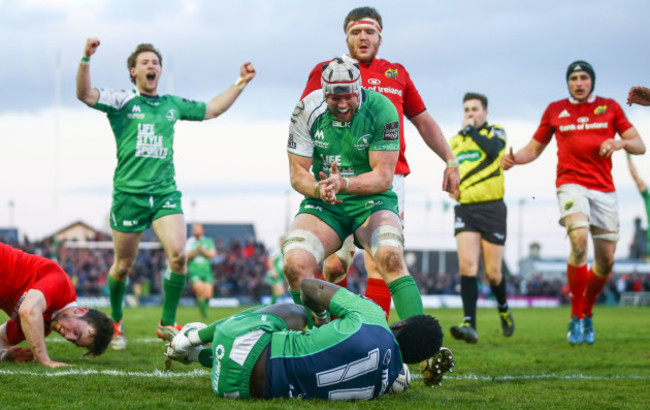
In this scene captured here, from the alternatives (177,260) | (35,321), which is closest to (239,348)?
(35,321)

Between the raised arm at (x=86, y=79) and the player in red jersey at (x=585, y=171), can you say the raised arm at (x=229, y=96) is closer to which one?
the raised arm at (x=86, y=79)

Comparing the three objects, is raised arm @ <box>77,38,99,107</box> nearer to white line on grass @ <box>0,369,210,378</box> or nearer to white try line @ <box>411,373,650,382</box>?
white line on grass @ <box>0,369,210,378</box>

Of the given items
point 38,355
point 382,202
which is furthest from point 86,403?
point 382,202

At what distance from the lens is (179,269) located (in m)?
8.69

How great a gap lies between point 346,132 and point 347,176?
0.35 metres

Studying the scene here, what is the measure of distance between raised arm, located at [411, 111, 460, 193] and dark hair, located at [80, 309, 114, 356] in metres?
3.00

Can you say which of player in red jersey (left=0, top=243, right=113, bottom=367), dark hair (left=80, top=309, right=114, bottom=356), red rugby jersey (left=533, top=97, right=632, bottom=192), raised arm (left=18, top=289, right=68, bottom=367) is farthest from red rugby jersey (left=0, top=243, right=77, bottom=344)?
red rugby jersey (left=533, top=97, right=632, bottom=192)

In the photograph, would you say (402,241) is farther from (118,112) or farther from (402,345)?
(118,112)

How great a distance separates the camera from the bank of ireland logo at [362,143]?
19.2 feet

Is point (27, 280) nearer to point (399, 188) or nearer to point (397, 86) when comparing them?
point (399, 188)

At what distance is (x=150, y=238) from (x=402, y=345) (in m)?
65.4

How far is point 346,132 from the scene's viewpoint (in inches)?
231

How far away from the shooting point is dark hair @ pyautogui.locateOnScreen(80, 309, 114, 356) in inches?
256

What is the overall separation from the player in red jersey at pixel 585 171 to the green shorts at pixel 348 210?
4.02 m
